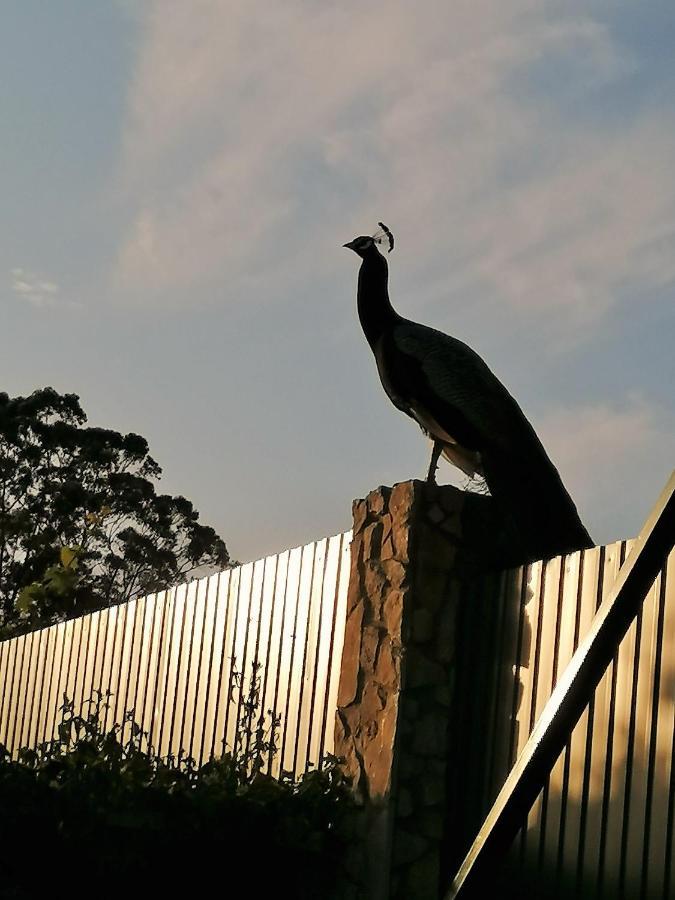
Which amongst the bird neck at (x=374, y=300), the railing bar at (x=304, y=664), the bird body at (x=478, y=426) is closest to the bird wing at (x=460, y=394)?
the bird body at (x=478, y=426)

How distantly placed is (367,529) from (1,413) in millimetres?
25811

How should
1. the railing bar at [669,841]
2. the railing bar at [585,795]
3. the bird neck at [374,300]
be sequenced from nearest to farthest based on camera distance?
the railing bar at [669,841], the railing bar at [585,795], the bird neck at [374,300]

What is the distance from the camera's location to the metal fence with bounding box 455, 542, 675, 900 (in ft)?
14.4

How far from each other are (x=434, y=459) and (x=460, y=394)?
334 millimetres

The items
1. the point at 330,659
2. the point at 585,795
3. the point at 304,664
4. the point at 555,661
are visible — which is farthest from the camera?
the point at 304,664

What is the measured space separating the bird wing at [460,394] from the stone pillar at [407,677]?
0.37 meters

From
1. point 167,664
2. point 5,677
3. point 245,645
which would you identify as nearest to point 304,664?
point 245,645

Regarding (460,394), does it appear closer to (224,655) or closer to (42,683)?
(224,655)

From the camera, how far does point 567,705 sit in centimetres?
86

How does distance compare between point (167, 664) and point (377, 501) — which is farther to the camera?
point (167, 664)

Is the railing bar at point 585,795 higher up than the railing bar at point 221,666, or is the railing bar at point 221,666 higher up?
the railing bar at point 221,666

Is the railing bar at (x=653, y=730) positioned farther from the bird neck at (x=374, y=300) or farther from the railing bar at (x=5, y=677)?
the railing bar at (x=5, y=677)

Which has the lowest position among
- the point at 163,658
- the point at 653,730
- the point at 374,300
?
the point at 653,730

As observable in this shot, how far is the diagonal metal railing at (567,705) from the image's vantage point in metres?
0.84
